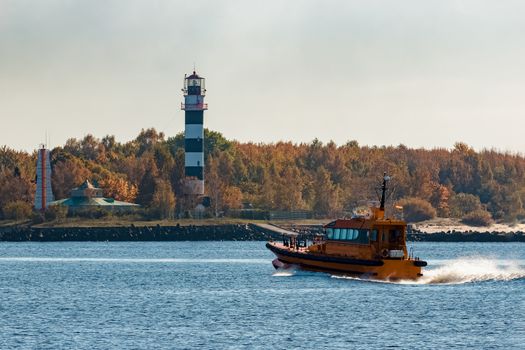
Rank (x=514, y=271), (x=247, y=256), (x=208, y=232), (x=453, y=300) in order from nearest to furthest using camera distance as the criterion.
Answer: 1. (x=453, y=300)
2. (x=514, y=271)
3. (x=247, y=256)
4. (x=208, y=232)

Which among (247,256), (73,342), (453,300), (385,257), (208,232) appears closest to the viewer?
(73,342)

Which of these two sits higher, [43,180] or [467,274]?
Result: [43,180]

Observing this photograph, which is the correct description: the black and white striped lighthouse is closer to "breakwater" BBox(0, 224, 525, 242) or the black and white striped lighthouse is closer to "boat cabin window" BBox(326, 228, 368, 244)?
"breakwater" BBox(0, 224, 525, 242)

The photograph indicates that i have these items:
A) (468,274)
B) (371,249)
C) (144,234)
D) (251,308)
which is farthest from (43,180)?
(251,308)

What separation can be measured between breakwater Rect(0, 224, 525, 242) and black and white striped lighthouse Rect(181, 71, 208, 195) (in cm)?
767

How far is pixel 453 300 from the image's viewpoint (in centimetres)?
7744

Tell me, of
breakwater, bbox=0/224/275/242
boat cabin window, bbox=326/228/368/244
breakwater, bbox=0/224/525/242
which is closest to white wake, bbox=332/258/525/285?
boat cabin window, bbox=326/228/368/244

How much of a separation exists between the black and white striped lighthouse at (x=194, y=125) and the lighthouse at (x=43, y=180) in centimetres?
2110

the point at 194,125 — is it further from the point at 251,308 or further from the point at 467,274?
the point at 251,308

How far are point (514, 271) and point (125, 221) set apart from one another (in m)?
103

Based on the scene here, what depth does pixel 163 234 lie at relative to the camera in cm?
18612

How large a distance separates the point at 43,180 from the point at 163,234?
21.0m

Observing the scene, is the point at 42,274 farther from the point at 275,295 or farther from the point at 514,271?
the point at 514,271

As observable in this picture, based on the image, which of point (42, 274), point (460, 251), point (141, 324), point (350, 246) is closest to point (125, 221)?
point (460, 251)
